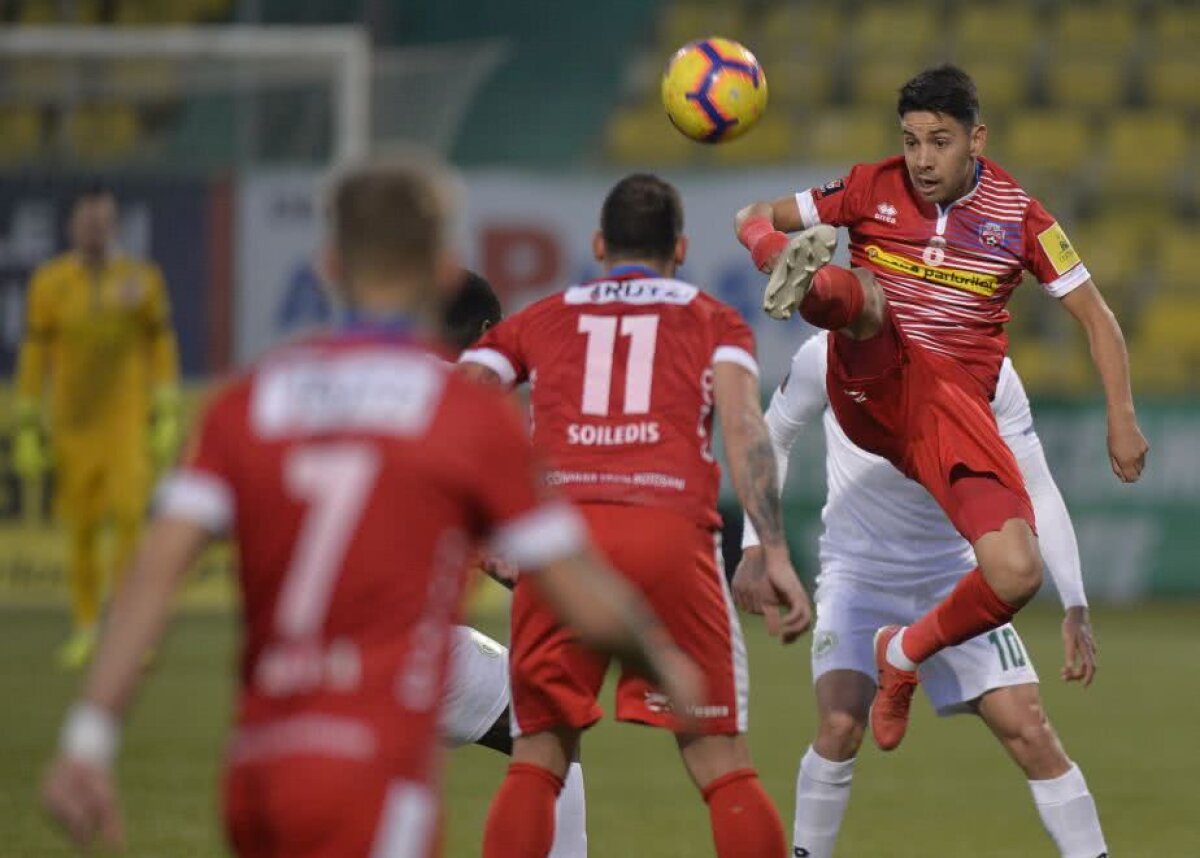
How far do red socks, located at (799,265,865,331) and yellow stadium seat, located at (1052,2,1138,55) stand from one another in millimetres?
18190

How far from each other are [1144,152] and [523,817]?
1814 cm

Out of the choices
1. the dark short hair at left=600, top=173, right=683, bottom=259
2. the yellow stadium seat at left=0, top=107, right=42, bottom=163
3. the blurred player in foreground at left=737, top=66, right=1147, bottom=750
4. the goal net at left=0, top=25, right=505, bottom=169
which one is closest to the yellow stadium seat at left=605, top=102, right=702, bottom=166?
the goal net at left=0, top=25, right=505, bottom=169

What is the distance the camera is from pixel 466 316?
6.95 metres

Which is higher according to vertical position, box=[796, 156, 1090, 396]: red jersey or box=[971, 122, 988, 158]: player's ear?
box=[971, 122, 988, 158]: player's ear

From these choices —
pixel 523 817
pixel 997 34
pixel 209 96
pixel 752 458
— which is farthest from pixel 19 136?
pixel 752 458

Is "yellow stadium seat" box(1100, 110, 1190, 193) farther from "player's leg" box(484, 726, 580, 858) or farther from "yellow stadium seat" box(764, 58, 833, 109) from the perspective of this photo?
"player's leg" box(484, 726, 580, 858)

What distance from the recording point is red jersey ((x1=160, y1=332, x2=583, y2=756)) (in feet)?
12.3

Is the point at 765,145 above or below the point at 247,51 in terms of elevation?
below

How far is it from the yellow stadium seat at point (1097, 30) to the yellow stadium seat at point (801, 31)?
2330 millimetres

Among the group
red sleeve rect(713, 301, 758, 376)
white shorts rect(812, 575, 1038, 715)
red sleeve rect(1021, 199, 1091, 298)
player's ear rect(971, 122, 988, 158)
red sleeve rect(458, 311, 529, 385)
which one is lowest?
white shorts rect(812, 575, 1038, 715)

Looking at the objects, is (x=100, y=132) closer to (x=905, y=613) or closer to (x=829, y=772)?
(x=905, y=613)

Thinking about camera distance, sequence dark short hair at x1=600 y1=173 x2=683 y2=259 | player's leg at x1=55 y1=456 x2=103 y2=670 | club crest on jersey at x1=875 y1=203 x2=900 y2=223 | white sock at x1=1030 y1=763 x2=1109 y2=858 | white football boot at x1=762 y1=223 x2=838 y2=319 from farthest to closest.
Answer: player's leg at x1=55 y1=456 x2=103 y2=670 < club crest on jersey at x1=875 y1=203 x2=900 y2=223 < white sock at x1=1030 y1=763 x2=1109 y2=858 < white football boot at x1=762 y1=223 x2=838 y2=319 < dark short hair at x1=600 y1=173 x2=683 y2=259

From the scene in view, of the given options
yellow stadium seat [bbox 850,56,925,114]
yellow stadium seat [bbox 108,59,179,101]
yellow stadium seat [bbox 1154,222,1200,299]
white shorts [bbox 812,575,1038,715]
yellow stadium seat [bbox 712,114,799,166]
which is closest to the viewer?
white shorts [bbox 812,575,1038,715]

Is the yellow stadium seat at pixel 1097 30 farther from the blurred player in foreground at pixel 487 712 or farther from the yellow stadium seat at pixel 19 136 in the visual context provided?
the blurred player in foreground at pixel 487 712
